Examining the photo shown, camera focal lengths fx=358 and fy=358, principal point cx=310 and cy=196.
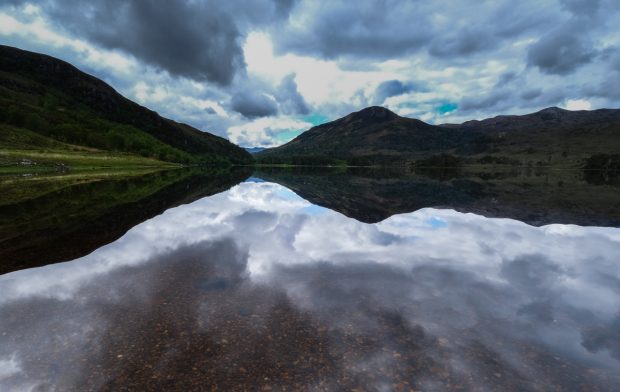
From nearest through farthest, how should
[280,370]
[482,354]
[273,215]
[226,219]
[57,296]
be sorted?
1. [280,370]
2. [482,354]
3. [57,296]
4. [226,219]
5. [273,215]

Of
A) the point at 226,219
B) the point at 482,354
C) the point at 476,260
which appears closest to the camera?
the point at 482,354

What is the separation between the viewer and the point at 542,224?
34469 millimetres

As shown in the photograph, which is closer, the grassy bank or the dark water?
the dark water

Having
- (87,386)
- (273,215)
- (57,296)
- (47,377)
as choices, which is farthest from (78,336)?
(273,215)

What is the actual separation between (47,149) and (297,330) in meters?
157

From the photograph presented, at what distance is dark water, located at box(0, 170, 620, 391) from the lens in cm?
949

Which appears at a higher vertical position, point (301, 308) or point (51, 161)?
point (51, 161)

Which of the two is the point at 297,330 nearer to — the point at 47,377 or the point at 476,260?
the point at 47,377

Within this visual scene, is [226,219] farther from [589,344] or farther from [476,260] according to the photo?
[589,344]

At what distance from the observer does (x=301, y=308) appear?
13.9 metres

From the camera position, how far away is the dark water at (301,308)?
31.1ft

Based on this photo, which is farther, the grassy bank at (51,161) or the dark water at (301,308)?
the grassy bank at (51,161)

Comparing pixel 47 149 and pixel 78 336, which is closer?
pixel 78 336

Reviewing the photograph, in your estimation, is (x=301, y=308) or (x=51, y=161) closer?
(x=301, y=308)
